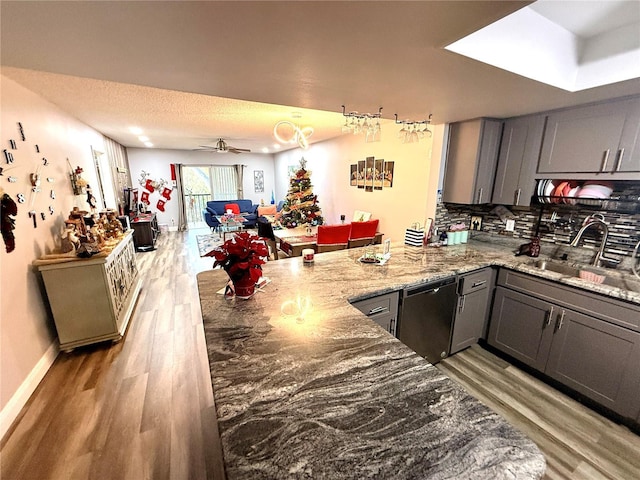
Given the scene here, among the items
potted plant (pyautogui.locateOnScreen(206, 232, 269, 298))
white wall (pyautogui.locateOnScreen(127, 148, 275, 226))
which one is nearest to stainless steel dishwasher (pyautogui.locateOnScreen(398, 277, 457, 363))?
potted plant (pyautogui.locateOnScreen(206, 232, 269, 298))

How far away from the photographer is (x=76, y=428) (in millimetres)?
1754

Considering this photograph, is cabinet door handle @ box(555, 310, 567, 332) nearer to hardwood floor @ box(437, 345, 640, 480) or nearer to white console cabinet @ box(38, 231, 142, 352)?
hardwood floor @ box(437, 345, 640, 480)

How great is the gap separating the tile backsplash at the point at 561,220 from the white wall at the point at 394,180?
0.40m

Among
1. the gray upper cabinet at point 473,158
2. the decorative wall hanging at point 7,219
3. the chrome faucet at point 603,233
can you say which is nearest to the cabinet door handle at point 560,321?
the chrome faucet at point 603,233

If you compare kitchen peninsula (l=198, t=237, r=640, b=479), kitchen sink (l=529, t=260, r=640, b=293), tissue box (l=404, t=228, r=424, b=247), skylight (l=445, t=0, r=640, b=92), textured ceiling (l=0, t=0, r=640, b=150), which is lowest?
kitchen peninsula (l=198, t=237, r=640, b=479)

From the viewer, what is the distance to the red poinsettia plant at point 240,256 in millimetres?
1526

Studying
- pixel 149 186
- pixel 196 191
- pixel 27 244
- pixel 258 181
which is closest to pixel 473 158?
pixel 27 244

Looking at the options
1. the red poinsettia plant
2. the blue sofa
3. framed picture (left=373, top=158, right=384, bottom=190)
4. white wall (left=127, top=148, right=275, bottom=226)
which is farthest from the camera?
white wall (left=127, top=148, right=275, bottom=226)

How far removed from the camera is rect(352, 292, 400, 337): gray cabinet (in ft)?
5.65

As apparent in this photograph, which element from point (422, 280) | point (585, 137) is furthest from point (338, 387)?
point (585, 137)

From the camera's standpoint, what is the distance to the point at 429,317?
2.09 m

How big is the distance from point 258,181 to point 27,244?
24.3 ft

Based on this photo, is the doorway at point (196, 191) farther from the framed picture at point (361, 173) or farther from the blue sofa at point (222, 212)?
the framed picture at point (361, 173)

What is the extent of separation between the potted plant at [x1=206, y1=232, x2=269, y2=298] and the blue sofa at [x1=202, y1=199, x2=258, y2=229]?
18.9ft
